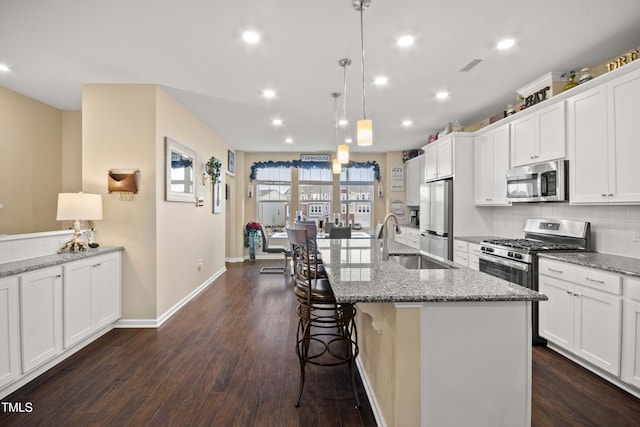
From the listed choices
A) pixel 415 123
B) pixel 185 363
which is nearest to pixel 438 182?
pixel 415 123

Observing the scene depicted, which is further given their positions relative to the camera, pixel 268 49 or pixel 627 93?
pixel 268 49

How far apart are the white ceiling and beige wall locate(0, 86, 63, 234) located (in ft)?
0.66

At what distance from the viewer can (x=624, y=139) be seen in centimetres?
239

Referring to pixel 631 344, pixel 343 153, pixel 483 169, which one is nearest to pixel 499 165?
pixel 483 169

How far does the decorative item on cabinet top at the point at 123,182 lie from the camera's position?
3.25 m

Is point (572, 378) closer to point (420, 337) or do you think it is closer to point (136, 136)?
point (420, 337)

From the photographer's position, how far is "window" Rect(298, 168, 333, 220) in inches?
299

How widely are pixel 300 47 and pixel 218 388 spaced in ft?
9.17

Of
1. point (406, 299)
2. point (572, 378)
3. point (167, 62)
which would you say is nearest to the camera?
point (406, 299)

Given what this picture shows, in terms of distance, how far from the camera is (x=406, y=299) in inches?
53.8

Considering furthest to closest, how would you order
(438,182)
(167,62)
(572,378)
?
(438,182)
(167,62)
(572,378)

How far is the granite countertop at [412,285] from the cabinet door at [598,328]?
1194mm

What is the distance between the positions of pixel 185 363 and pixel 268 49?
110 inches

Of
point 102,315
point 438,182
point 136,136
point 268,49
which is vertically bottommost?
point 102,315
